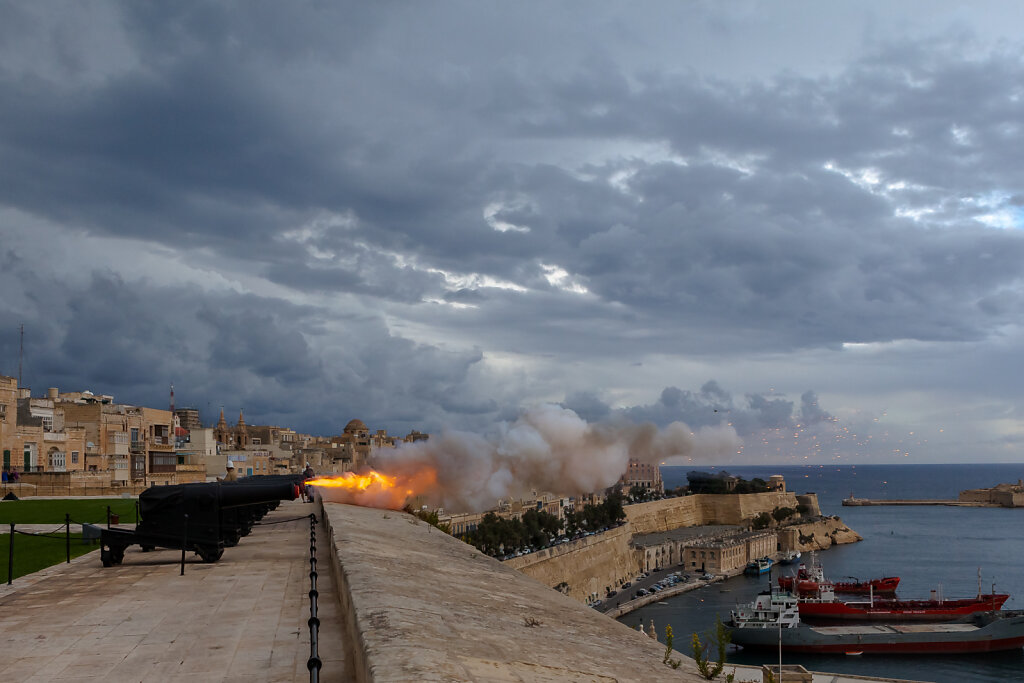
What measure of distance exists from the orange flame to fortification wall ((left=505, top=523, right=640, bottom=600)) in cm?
2464

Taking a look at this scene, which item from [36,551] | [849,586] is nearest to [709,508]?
[849,586]

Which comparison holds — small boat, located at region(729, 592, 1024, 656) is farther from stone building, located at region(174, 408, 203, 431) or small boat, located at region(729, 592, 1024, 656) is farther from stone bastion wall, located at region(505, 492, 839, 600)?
stone building, located at region(174, 408, 203, 431)

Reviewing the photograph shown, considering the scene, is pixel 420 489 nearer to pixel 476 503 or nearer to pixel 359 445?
pixel 476 503

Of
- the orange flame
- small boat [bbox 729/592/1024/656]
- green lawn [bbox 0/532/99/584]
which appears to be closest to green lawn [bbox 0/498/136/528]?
green lawn [bbox 0/532/99/584]

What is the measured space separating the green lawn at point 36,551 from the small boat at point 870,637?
49.5 m

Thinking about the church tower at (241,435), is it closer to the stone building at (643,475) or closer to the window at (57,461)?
the window at (57,461)

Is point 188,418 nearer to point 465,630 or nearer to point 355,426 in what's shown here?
point 355,426

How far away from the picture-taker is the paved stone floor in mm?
6340

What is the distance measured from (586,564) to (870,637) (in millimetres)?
22783

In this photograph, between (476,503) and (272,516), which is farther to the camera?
(476,503)

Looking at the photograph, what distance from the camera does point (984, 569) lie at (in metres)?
91.1

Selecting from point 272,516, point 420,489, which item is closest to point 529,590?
point 272,516

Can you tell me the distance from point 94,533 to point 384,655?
14.5m

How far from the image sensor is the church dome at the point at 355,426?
121025 mm
